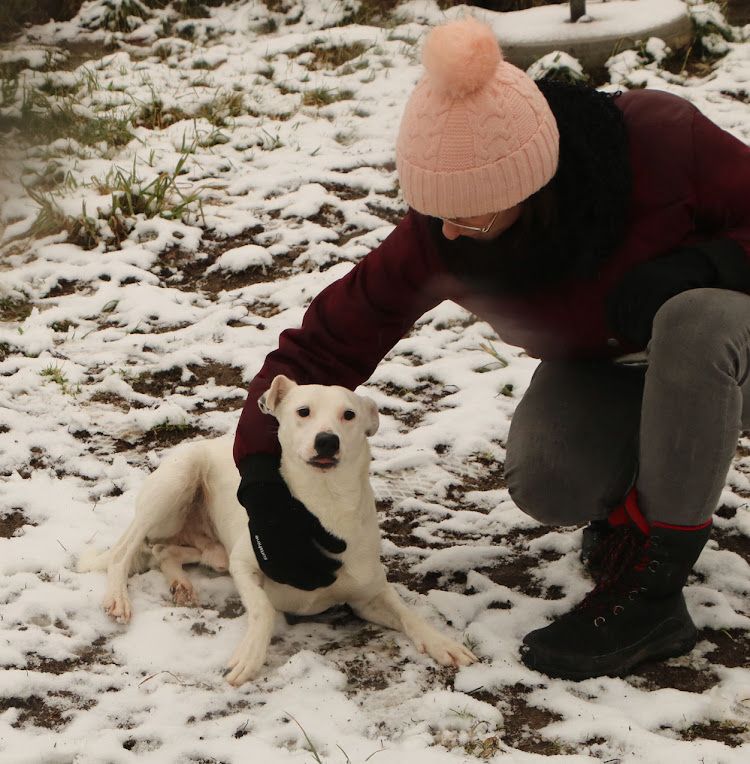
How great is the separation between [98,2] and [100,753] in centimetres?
762

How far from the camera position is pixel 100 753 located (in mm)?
2496

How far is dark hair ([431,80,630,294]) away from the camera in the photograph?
A: 8.63ft

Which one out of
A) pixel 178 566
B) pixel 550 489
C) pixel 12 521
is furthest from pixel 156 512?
pixel 550 489

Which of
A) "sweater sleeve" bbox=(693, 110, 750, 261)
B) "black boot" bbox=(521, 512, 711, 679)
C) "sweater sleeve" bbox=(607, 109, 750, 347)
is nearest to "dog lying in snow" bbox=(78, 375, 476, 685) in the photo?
"black boot" bbox=(521, 512, 711, 679)

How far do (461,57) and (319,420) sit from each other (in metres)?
1.11

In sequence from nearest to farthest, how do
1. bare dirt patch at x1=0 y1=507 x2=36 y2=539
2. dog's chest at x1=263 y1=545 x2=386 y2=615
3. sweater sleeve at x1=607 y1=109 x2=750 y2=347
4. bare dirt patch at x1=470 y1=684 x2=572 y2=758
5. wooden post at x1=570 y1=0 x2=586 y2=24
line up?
1. bare dirt patch at x1=470 y1=684 x2=572 y2=758
2. sweater sleeve at x1=607 y1=109 x2=750 y2=347
3. dog's chest at x1=263 y1=545 x2=386 y2=615
4. bare dirt patch at x1=0 y1=507 x2=36 y2=539
5. wooden post at x1=570 y1=0 x2=586 y2=24

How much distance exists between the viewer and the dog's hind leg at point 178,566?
330 centimetres

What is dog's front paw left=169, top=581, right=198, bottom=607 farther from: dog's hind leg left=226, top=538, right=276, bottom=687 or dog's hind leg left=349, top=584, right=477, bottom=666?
dog's hind leg left=349, top=584, right=477, bottom=666

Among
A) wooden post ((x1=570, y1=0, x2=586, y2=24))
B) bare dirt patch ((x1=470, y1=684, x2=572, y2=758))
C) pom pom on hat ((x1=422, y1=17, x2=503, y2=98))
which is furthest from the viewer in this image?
wooden post ((x1=570, y1=0, x2=586, y2=24))

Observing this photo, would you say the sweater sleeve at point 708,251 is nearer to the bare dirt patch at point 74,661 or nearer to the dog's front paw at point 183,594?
the dog's front paw at point 183,594

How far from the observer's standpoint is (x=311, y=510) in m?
3.07

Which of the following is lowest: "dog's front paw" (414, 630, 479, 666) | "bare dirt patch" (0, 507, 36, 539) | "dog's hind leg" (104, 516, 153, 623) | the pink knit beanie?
"bare dirt patch" (0, 507, 36, 539)

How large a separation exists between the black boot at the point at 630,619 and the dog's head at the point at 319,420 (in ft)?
2.59

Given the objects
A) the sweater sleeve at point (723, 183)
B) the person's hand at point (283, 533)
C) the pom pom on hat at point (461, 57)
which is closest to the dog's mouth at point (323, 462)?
the person's hand at point (283, 533)
